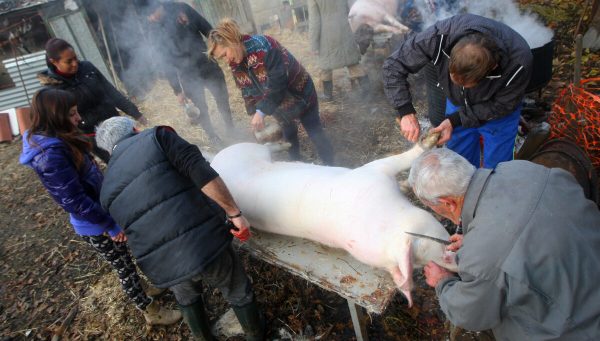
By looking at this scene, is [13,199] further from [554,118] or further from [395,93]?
[554,118]

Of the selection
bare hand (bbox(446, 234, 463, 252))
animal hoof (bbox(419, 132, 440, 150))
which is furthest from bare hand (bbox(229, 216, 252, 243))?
animal hoof (bbox(419, 132, 440, 150))

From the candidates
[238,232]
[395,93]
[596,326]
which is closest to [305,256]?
A: [238,232]

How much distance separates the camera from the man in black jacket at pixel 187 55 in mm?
4730

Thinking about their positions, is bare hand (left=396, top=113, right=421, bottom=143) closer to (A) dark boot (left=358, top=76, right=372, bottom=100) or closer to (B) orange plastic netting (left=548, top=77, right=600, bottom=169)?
(B) orange plastic netting (left=548, top=77, right=600, bottom=169)

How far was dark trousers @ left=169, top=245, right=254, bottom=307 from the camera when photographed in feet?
7.85

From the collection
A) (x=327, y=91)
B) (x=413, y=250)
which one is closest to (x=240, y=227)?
(x=413, y=250)

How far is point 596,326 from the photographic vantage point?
4.74 feet

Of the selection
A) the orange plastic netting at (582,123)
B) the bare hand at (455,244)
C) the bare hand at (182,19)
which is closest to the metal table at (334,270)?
the bare hand at (455,244)

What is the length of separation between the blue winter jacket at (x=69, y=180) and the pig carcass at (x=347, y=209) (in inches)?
41.2

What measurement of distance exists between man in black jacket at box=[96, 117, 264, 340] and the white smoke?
4.61m

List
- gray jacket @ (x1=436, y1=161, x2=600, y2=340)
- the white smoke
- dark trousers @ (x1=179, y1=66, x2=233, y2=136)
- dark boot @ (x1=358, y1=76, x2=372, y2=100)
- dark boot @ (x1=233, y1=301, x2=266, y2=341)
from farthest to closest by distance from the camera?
dark boot @ (x1=358, y1=76, x2=372, y2=100)
dark trousers @ (x1=179, y1=66, x2=233, y2=136)
the white smoke
dark boot @ (x1=233, y1=301, x2=266, y2=341)
gray jacket @ (x1=436, y1=161, x2=600, y2=340)

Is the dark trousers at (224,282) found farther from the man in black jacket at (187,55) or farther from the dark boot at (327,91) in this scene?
the dark boot at (327,91)

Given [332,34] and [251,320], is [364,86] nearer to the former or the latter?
[332,34]

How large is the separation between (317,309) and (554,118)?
2911 millimetres
